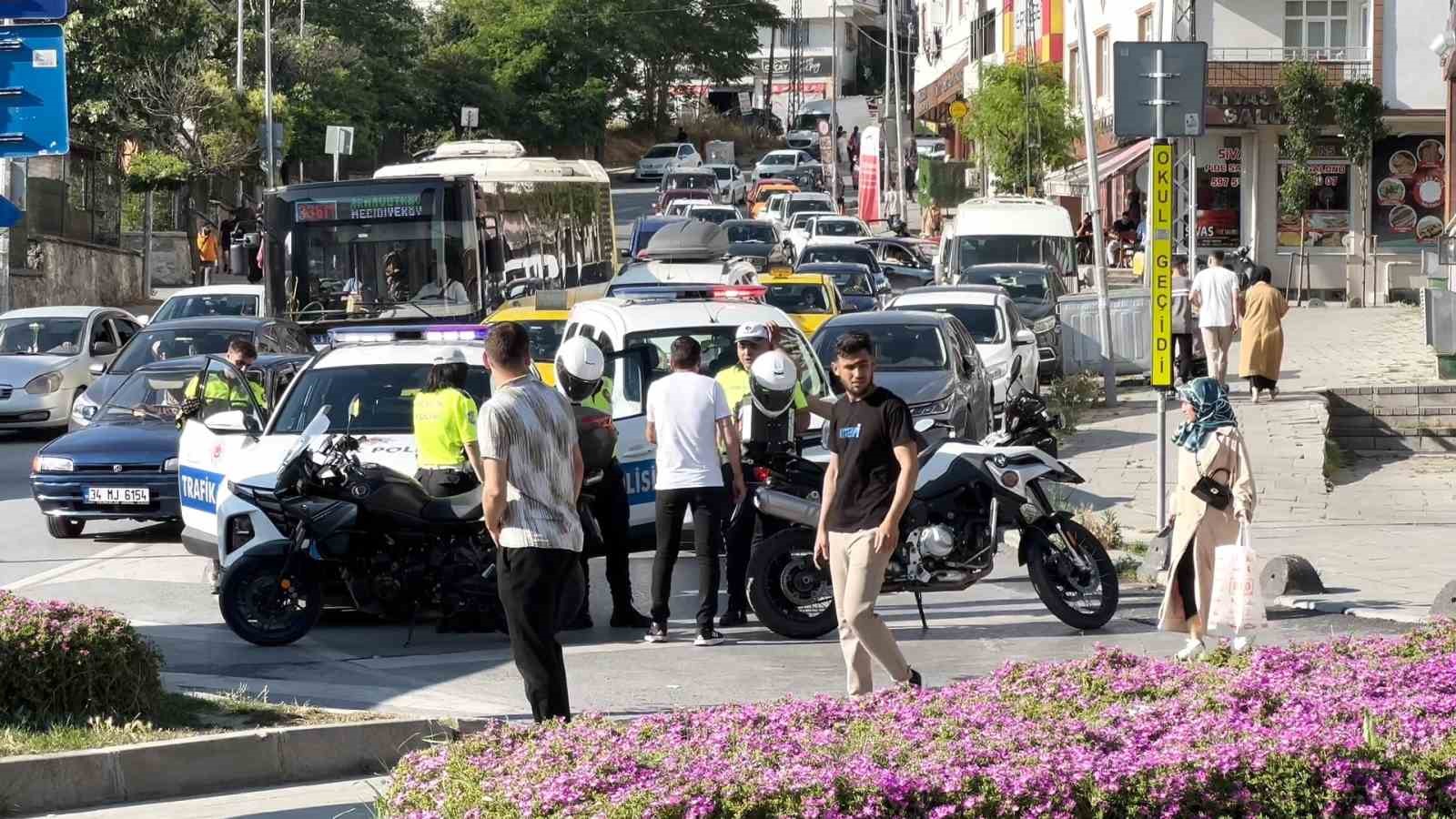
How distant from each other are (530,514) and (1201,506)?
434 centimetres

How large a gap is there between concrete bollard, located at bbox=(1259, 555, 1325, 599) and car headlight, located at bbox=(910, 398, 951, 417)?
5.15 m

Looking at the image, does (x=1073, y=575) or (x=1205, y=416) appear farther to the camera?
(x=1073, y=575)

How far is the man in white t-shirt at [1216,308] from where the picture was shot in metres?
23.8

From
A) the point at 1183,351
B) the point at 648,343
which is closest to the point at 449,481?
the point at 648,343

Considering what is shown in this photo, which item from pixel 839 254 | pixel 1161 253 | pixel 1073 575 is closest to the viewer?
pixel 1073 575

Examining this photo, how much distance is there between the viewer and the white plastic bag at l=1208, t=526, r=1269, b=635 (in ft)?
33.1

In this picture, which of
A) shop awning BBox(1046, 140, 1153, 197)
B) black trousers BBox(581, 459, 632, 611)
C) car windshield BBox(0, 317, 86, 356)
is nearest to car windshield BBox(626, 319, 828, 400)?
black trousers BBox(581, 459, 632, 611)

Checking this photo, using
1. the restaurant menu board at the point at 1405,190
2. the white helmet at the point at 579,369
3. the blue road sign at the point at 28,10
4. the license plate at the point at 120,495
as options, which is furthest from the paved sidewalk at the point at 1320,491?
the restaurant menu board at the point at 1405,190

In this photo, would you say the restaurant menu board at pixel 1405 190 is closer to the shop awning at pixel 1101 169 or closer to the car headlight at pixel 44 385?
the shop awning at pixel 1101 169

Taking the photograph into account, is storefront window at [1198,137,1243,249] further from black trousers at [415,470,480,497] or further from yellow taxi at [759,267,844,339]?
black trousers at [415,470,480,497]

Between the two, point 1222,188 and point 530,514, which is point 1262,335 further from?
point 1222,188

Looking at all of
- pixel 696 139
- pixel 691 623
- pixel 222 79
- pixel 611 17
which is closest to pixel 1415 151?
pixel 222 79

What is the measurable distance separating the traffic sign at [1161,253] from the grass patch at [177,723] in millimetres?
6933

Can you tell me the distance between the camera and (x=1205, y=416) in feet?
35.0
